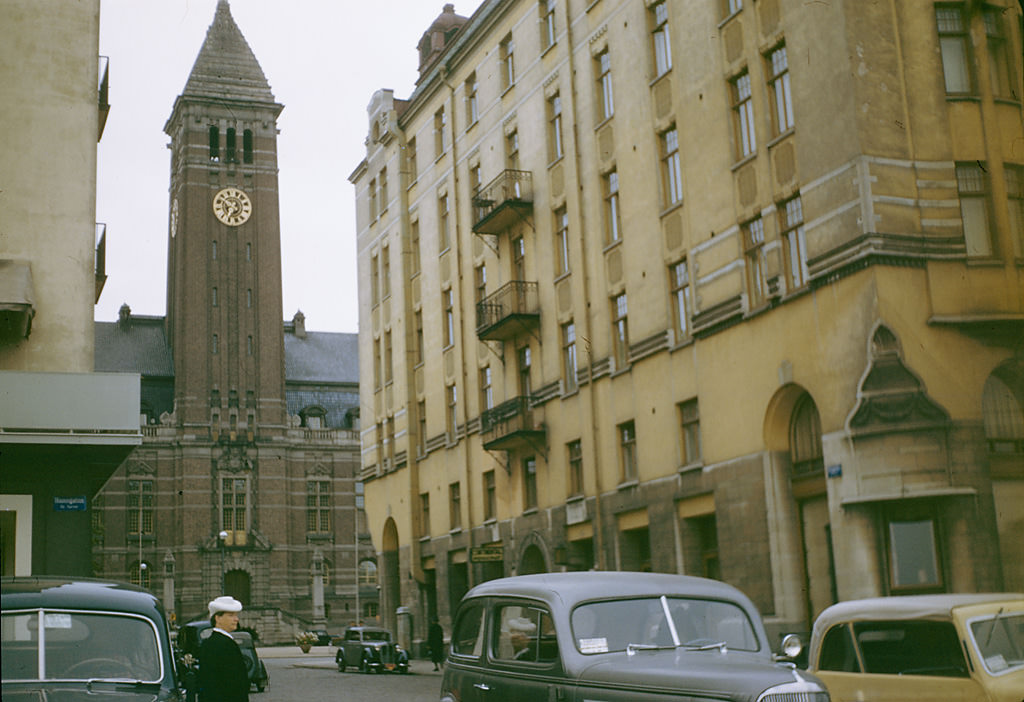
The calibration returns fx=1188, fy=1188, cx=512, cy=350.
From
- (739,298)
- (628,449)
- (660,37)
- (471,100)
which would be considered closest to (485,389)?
(628,449)

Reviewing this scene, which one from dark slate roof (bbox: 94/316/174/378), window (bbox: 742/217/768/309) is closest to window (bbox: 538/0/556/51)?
window (bbox: 742/217/768/309)

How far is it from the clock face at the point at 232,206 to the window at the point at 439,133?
44855 mm

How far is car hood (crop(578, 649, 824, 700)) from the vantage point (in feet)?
23.2

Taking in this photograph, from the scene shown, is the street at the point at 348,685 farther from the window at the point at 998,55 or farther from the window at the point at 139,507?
the window at the point at 139,507

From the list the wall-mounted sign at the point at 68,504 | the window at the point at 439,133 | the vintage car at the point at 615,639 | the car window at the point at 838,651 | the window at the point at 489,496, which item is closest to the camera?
the vintage car at the point at 615,639

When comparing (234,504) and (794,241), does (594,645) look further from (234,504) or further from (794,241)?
(234,504)

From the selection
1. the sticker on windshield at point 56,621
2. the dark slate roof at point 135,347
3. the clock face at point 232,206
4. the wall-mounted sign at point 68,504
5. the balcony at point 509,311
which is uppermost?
the clock face at point 232,206

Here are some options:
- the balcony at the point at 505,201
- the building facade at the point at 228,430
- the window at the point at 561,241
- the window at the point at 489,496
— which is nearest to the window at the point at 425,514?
the window at the point at 489,496

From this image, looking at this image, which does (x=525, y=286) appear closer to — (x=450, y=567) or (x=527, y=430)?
(x=527, y=430)

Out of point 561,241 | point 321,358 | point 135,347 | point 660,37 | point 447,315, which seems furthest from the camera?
point 321,358

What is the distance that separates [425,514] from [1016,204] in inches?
1007

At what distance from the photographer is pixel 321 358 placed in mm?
97125

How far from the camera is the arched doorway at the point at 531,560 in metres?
33.5

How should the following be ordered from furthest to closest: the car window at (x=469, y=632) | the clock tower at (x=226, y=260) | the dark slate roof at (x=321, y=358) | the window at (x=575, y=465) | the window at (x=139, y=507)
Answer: the dark slate roof at (x=321, y=358) → the clock tower at (x=226, y=260) → the window at (x=139, y=507) → the window at (x=575, y=465) → the car window at (x=469, y=632)
